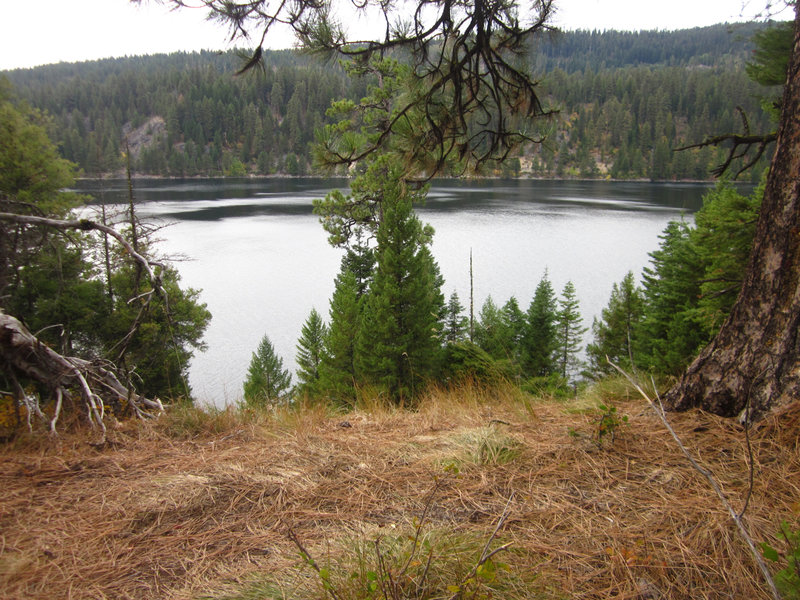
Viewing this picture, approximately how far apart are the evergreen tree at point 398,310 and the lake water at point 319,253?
18.1 feet

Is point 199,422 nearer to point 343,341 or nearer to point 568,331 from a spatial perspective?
point 343,341

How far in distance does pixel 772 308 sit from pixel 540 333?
2341cm

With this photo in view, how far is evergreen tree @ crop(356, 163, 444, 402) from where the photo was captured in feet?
58.0

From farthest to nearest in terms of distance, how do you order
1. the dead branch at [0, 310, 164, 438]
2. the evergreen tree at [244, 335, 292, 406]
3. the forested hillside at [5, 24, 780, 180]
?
1. the forested hillside at [5, 24, 780, 180]
2. the evergreen tree at [244, 335, 292, 406]
3. the dead branch at [0, 310, 164, 438]

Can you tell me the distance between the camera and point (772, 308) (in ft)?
8.09

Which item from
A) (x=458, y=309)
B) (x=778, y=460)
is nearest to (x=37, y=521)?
(x=778, y=460)

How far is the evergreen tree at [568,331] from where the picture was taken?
25.2 m

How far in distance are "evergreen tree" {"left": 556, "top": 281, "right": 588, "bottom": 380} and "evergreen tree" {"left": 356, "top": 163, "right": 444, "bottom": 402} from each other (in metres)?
8.88

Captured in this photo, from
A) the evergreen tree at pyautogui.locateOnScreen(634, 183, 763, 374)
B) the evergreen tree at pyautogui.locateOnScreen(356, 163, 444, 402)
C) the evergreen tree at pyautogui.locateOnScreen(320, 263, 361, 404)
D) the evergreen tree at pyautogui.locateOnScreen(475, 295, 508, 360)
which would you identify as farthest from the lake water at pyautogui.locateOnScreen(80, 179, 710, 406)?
the evergreen tree at pyautogui.locateOnScreen(634, 183, 763, 374)

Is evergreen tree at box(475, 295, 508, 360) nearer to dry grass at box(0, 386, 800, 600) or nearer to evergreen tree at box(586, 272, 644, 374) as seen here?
evergreen tree at box(586, 272, 644, 374)

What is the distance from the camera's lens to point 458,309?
83.3 feet

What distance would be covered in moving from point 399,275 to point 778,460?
647 inches

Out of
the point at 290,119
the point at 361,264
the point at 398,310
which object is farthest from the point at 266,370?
the point at 290,119

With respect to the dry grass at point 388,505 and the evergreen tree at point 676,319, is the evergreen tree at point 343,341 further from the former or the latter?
the dry grass at point 388,505
